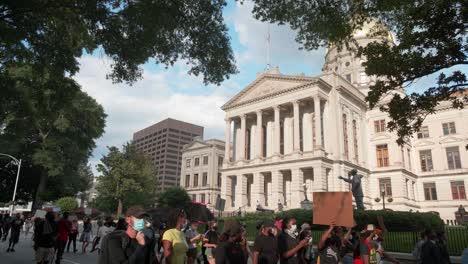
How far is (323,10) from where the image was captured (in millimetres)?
9664

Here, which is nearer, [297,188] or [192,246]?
[192,246]

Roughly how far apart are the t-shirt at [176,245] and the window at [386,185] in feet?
162

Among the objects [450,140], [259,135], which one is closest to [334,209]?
[259,135]

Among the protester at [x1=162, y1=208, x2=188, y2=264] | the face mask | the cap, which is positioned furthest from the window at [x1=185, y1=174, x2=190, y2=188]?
the face mask

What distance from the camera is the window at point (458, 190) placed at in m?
48.2

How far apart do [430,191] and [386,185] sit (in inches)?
338

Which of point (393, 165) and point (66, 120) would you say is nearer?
point (66, 120)

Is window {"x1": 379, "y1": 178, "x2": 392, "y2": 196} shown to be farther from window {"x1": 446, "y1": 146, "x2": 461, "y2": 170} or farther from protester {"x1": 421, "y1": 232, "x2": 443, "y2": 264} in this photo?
protester {"x1": 421, "y1": 232, "x2": 443, "y2": 264}

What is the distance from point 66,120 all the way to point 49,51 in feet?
96.4

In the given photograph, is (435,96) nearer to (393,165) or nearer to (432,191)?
(393,165)

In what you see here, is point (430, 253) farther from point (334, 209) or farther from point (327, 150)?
point (327, 150)

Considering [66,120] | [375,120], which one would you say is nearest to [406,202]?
[375,120]

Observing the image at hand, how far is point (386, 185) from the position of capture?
163 ft

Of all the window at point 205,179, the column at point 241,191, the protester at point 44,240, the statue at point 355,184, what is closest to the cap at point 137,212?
the protester at point 44,240
